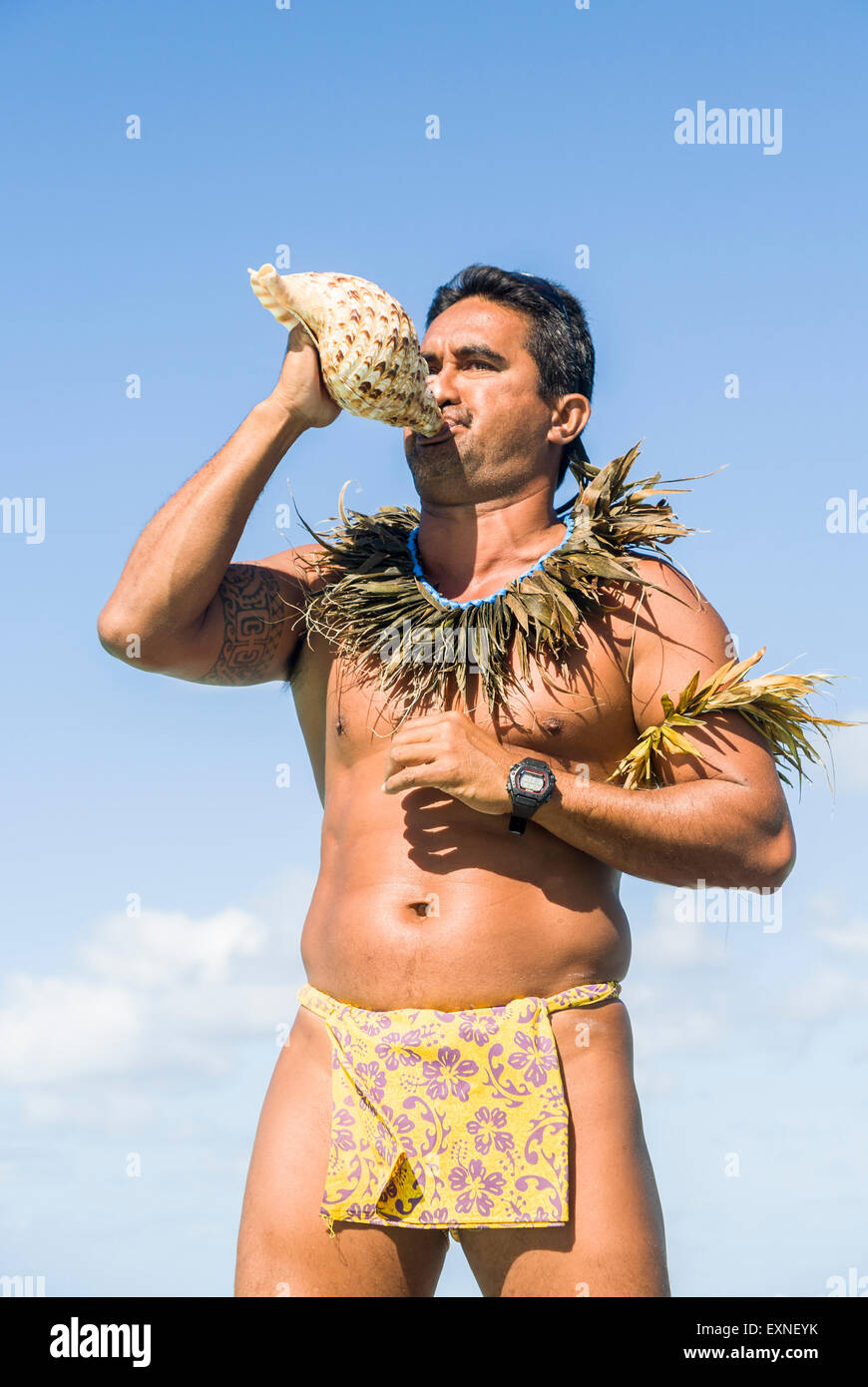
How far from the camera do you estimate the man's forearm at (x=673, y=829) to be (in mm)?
3547

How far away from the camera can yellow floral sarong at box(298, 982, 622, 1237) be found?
3449 millimetres

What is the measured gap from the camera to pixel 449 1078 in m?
3.54

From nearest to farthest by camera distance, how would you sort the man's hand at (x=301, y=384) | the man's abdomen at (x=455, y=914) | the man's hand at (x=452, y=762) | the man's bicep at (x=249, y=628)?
the man's hand at (x=452, y=762) < the man's abdomen at (x=455, y=914) < the man's hand at (x=301, y=384) < the man's bicep at (x=249, y=628)

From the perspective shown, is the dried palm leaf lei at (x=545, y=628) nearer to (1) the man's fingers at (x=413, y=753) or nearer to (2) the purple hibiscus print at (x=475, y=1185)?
(1) the man's fingers at (x=413, y=753)

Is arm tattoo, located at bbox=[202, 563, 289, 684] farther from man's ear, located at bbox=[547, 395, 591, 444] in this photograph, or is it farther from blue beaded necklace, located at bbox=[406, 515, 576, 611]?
man's ear, located at bbox=[547, 395, 591, 444]

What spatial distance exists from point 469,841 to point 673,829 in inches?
19.8

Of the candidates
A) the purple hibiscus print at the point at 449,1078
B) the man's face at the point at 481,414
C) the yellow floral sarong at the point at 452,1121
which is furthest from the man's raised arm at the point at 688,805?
the man's face at the point at 481,414

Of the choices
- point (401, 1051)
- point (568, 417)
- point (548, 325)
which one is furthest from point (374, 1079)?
point (548, 325)

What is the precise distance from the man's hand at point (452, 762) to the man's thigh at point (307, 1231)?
710mm

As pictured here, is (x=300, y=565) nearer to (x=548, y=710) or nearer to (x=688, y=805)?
(x=548, y=710)

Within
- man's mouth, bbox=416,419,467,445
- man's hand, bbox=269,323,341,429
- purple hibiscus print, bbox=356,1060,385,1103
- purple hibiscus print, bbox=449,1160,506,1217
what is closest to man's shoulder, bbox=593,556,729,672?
man's mouth, bbox=416,419,467,445
